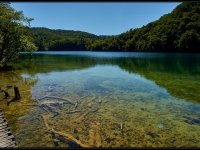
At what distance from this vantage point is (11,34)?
131 ft

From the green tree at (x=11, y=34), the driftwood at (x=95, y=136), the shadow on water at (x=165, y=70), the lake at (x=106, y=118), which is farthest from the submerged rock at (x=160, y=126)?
the green tree at (x=11, y=34)

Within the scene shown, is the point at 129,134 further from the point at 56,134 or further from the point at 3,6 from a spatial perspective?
the point at 3,6

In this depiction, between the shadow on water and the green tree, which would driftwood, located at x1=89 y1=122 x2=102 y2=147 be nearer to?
the shadow on water

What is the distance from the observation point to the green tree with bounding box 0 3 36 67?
38075 millimetres

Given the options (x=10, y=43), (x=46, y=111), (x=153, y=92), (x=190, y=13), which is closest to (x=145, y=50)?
(x=190, y=13)

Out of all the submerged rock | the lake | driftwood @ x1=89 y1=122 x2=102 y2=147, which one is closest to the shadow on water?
the lake

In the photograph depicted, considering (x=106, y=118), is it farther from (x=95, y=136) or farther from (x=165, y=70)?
(x=165, y=70)

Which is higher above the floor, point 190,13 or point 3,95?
point 190,13

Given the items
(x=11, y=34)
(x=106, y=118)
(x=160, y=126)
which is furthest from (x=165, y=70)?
(x=160, y=126)

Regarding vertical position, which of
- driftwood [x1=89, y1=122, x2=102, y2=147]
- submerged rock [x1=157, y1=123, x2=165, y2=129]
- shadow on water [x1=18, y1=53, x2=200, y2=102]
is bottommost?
shadow on water [x1=18, y1=53, x2=200, y2=102]

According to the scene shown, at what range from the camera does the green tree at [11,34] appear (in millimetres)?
38075

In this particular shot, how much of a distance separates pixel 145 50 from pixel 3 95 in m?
119

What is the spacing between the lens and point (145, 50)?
443ft

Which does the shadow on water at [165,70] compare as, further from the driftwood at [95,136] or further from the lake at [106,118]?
the driftwood at [95,136]
